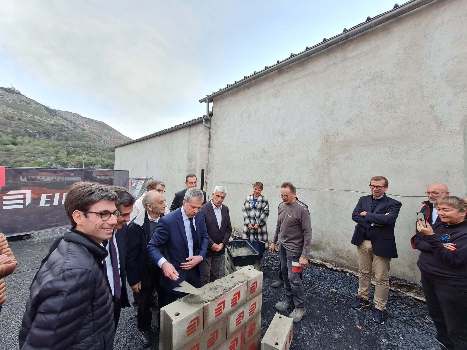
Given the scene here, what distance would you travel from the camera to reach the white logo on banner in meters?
6.79

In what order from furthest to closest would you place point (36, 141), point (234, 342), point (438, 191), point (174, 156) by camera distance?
point (36, 141), point (174, 156), point (438, 191), point (234, 342)

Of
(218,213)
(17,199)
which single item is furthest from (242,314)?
(17,199)

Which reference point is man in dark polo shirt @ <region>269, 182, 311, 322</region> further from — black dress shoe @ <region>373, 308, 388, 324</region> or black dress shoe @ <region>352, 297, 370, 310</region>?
black dress shoe @ <region>373, 308, 388, 324</region>

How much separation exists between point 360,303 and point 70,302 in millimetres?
4352

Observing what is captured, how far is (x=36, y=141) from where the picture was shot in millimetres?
36781

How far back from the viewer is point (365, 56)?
216 inches

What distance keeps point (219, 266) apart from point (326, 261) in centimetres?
307

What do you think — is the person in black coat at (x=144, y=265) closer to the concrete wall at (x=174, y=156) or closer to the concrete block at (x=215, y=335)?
the concrete block at (x=215, y=335)

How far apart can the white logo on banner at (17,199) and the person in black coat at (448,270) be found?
911 centimetres

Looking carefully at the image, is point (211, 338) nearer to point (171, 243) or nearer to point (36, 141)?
point (171, 243)

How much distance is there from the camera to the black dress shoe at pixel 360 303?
4063mm

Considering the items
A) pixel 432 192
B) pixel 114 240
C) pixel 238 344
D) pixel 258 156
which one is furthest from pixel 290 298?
pixel 258 156

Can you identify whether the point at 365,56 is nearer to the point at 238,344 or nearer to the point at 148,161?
the point at 238,344

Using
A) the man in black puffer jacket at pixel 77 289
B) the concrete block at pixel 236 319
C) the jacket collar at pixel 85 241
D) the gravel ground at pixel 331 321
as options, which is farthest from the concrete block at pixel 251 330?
the jacket collar at pixel 85 241
